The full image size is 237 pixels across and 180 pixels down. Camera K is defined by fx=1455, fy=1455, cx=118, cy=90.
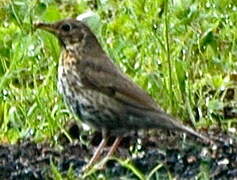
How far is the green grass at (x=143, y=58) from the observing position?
9.31 m

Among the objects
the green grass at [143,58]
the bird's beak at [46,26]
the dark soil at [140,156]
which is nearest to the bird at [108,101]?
the bird's beak at [46,26]

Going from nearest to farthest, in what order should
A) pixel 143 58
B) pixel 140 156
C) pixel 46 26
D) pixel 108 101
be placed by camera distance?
pixel 140 156 < pixel 108 101 < pixel 46 26 < pixel 143 58

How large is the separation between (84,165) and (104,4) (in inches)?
146

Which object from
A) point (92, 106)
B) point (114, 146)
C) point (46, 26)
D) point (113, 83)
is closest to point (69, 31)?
point (46, 26)

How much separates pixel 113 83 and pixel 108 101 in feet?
0.36

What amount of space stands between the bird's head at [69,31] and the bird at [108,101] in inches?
3.3

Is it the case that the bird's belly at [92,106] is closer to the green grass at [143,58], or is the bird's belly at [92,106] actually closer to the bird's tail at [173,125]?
the bird's tail at [173,125]

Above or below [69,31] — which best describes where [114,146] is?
below

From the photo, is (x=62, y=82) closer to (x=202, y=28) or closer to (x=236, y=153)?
(x=236, y=153)

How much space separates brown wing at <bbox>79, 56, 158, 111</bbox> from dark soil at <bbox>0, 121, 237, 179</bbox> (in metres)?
0.27

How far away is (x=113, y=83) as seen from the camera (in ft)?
27.7

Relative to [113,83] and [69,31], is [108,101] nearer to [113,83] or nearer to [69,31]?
[113,83]

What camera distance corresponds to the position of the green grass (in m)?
9.31

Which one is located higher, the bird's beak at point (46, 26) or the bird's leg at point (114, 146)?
the bird's beak at point (46, 26)
